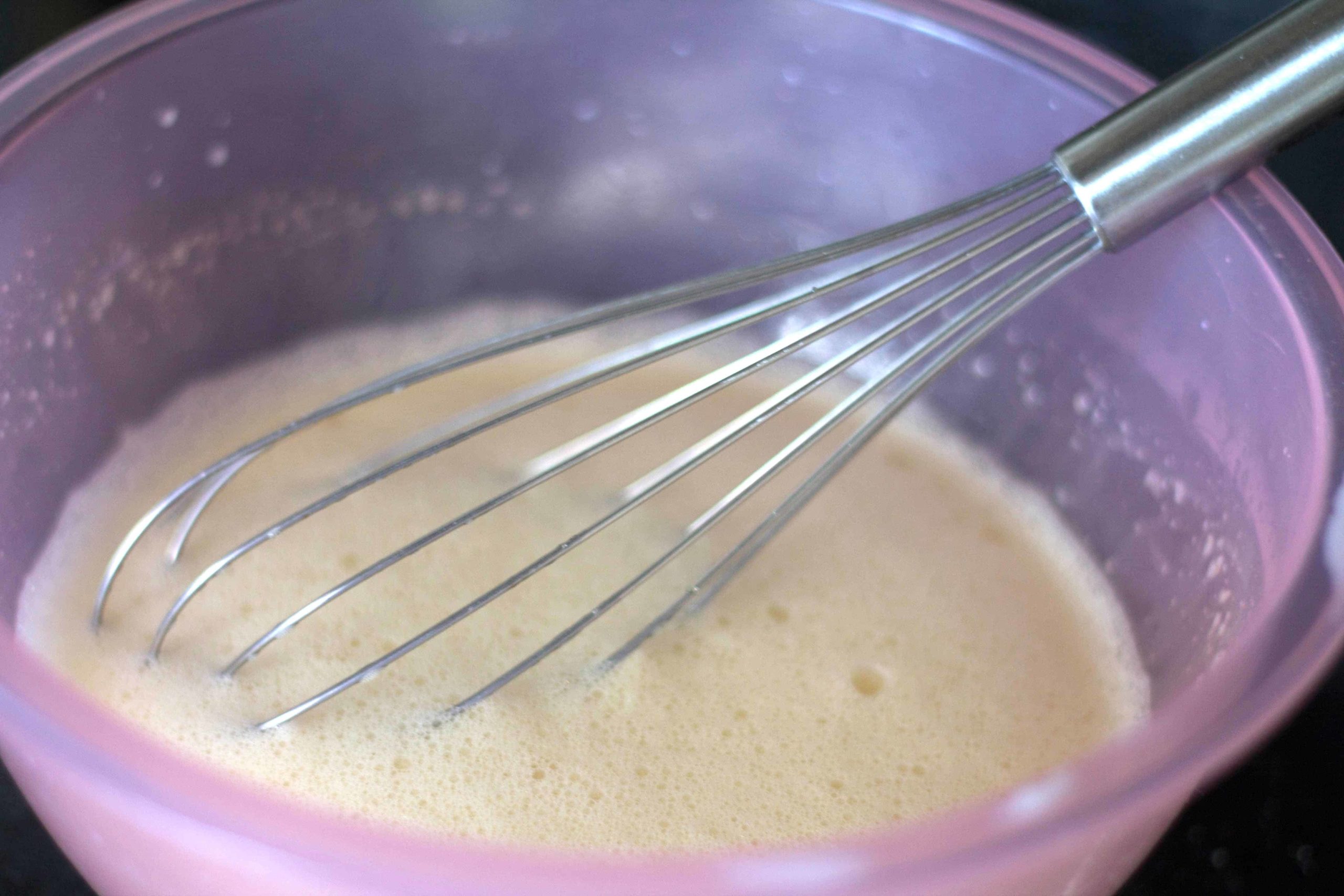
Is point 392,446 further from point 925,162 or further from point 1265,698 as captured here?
point 1265,698

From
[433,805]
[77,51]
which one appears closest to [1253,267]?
[433,805]

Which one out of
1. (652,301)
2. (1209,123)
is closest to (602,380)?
(652,301)

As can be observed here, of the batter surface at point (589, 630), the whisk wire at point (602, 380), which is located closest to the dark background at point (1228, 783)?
the batter surface at point (589, 630)

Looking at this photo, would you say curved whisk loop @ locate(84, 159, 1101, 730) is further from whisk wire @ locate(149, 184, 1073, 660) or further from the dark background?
the dark background

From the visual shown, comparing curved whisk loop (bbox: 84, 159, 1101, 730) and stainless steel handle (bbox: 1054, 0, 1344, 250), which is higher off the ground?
stainless steel handle (bbox: 1054, 0, 1344, 250)

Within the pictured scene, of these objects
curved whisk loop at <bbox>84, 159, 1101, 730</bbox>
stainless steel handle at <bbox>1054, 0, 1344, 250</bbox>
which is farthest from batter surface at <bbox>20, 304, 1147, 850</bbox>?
stainless steel handle at <bbox>1054, 0, 1344, 250</bbox>

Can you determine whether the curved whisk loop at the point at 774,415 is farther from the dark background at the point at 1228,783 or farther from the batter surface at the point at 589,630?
the dark background at the point at 1228,783
